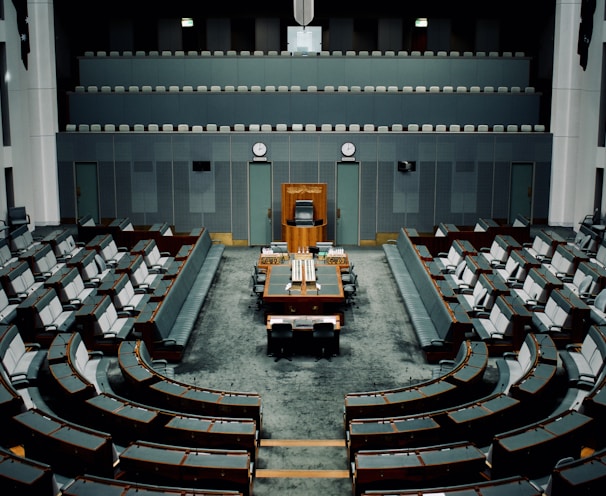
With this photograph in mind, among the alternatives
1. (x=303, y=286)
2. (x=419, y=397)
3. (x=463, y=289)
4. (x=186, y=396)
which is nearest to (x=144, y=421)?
(x=186, y=396)

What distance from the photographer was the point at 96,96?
73.4ft

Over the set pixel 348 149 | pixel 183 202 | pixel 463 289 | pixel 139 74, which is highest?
pixel 139 74

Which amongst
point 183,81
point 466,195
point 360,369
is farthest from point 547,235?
point 183,81

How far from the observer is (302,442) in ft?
33.7

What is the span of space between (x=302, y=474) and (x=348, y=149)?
12.9 m

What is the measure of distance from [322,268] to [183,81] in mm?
9712

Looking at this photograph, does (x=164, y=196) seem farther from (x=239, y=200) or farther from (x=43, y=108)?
(x=43, y=108)

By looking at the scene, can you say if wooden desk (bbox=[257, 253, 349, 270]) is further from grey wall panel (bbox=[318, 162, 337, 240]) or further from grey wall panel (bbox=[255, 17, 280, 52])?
grey wall panel (bbox=[255, 17, 280, 52])

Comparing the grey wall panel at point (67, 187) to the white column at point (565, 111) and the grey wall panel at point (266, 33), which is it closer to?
the grey wall panel at point (266, 33)

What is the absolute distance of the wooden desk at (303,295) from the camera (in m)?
14.3

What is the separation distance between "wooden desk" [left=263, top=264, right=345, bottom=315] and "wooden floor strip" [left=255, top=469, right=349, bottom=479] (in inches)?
201

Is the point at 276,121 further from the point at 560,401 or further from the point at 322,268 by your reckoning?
the point at 560,401

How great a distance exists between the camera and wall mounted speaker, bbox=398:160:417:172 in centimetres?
2108

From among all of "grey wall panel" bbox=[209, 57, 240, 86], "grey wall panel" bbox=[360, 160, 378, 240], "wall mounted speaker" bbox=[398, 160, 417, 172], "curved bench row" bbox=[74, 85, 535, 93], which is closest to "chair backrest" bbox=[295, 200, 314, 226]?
"grey wall panel" bbox=[360, 160, 378, 240]
